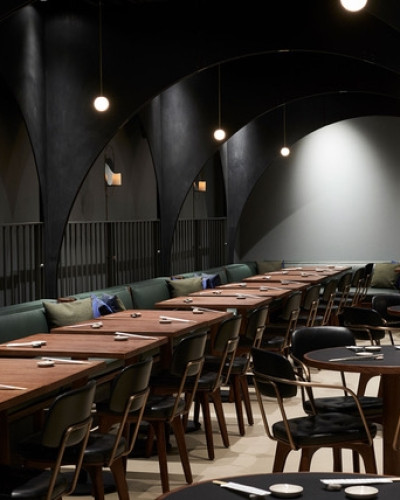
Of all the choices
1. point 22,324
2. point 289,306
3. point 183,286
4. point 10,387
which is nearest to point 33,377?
point 10,387

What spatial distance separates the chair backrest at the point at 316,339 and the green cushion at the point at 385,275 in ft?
32.9

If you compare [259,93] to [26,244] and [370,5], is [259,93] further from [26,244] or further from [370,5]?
[370,5]

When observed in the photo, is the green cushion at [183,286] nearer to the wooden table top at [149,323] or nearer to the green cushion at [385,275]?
the wooden table top at [149,323]

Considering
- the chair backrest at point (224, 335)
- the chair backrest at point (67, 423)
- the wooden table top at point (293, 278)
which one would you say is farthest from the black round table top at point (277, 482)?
the wooden table top at point (293, 278)

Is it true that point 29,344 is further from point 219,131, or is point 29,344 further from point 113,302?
point 219,131

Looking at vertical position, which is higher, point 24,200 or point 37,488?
point 24,200

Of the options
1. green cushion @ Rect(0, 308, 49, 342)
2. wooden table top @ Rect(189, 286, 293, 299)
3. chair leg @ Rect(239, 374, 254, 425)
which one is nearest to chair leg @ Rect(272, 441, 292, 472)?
chair leg @ Rect(239, 374, 254, 425)

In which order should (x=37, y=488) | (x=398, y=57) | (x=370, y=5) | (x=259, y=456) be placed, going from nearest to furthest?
(x=37, y=488)
(x=259, y=456)
(x=370, y=5)
(x=398, y=57)

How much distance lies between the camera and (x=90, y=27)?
33.3 ft

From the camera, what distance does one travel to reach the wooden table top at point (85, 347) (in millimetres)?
5906

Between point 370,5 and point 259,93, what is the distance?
5.97 metres

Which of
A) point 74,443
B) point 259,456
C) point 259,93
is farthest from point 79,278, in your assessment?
point 74,443

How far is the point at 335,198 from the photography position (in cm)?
1731

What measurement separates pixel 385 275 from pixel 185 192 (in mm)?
4995
